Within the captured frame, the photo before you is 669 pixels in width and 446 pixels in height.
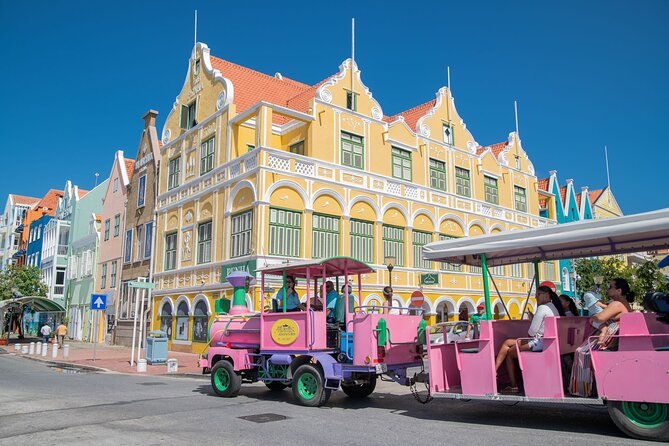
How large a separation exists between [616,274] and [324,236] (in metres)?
17.8

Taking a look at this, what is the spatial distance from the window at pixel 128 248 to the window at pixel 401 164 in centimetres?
1652

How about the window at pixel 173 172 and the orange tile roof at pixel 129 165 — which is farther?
the orange tile roof at pixel 129 165

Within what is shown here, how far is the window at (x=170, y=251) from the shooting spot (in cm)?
2725

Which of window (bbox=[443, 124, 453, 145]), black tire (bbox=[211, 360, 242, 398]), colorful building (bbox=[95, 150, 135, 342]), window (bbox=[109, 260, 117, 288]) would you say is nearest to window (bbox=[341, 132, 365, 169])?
window (bbox=[443, 124, 453, 145])

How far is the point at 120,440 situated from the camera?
22.8ft

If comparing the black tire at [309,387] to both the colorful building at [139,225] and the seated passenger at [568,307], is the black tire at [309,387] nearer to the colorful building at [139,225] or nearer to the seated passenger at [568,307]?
the seated passenger at [568,307]

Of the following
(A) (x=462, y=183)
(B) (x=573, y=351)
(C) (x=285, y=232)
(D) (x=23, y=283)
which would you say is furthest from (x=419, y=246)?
(D) (x=23, y=283)

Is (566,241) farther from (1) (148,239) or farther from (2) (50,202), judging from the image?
(2) (50,202)

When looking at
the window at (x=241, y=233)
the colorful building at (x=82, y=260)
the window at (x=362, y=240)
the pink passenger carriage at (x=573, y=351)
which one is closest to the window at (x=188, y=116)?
the window at (x=241, y=233)

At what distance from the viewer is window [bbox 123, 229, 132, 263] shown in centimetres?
3284

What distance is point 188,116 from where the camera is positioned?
27953mm

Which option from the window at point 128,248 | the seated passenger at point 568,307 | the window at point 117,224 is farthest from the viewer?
the window at point 117,224

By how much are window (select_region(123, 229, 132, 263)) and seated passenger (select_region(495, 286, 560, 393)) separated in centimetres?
2835

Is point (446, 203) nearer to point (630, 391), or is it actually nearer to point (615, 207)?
point (630, 391)
